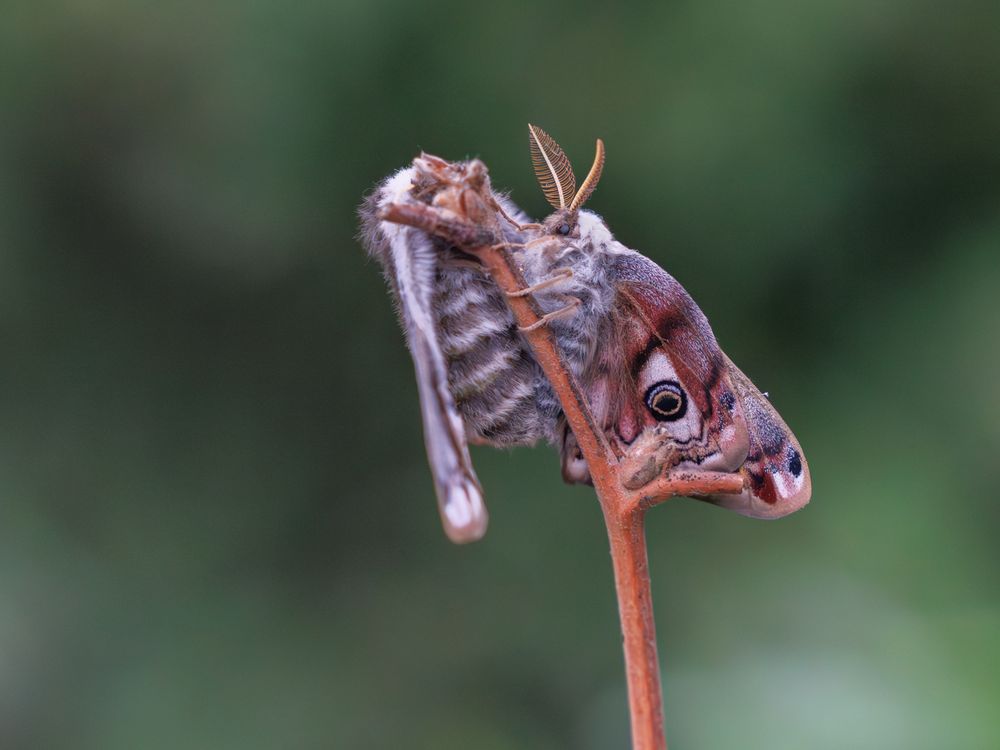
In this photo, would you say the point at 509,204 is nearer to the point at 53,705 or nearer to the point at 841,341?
the point at 841,341

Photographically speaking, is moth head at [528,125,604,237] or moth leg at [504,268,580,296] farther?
moth head at [528,125,604,237]

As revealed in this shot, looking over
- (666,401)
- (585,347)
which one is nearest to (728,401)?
(666,401)

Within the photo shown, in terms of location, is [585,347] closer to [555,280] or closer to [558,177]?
[555,280]

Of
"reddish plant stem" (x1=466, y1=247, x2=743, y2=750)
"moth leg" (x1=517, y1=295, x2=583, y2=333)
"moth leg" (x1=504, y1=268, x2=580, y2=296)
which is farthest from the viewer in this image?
"moth leg" (x1=504, y1=268, x2=580, y2=296)

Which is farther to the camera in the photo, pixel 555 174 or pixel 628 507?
pixel 555 174

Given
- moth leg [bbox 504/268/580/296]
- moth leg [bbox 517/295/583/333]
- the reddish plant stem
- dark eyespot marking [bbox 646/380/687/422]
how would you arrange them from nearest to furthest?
the reddish plant stem → moth leg [bbox 517/295/583/333] → moth leg [bbox 504/268/580/296] → dark eyespot marking [bbox 646/380/687/422]

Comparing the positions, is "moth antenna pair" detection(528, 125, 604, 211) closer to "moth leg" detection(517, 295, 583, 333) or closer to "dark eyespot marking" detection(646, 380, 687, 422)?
"moth leg" detection(517, 295, 583, 333)

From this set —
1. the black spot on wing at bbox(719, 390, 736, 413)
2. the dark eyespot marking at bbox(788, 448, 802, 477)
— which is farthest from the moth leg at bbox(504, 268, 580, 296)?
the dark eyespot marking at bbox(788, 448, 802, 477)

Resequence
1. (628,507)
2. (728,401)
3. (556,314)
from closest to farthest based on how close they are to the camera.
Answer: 1. (628,507)
2. (556,314)
3. (728,401)
